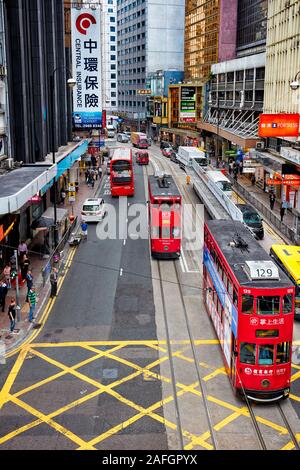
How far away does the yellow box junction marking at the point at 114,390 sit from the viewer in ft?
51.3

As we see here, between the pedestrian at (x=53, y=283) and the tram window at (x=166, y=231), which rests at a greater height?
the tram window at (x=166, y=231)

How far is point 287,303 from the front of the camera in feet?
53.5

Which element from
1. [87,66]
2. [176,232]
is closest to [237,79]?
[87,66]

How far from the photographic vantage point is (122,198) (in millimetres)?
55562

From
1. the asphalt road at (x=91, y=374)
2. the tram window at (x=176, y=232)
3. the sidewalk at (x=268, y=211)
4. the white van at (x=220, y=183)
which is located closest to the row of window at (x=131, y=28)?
the sidewalk at (x=268, y=211)

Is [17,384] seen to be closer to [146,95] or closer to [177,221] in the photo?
[177,221]

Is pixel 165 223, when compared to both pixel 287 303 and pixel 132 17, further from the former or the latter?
pixel 132 17

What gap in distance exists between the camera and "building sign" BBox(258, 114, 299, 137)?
40.7m

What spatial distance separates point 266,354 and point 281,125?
28028 mm

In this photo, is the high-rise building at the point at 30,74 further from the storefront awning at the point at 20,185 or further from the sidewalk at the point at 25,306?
the sidewalk at the point at 25,306

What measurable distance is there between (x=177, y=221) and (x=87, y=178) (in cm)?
3502

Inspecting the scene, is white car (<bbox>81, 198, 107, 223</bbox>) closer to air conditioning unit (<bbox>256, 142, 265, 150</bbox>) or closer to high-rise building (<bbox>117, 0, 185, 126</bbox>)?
air conditioning unit (<bbox>256, 142, 265, 150</bbox>)

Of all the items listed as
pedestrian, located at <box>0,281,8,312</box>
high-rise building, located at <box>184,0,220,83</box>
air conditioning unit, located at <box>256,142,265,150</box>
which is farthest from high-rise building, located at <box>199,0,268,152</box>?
pedestrian, located at <box>0,281,8,312</box>

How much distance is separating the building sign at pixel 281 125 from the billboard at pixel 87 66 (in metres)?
14.7
